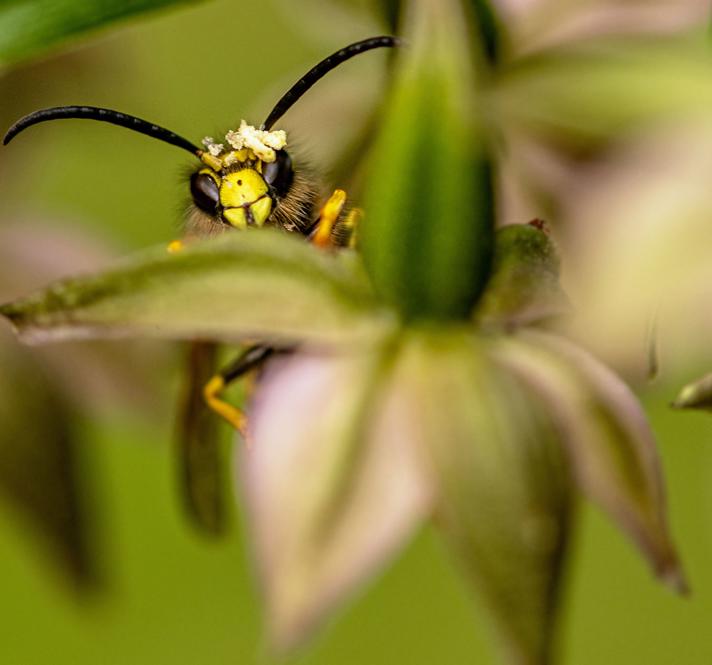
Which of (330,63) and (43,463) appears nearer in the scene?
(330,63)

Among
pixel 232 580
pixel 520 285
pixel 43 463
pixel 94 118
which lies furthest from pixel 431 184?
pixel 232 580

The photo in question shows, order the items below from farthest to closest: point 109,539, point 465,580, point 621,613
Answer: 1. point 621,613
2. point 109,539
3. point 465,580

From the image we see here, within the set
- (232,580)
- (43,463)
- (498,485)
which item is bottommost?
(232,580)

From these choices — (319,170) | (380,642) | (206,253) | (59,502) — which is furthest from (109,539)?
(380,642)

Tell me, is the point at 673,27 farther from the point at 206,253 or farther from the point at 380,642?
the point at 380,642

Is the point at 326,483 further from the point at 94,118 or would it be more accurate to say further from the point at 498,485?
the point at 94,118

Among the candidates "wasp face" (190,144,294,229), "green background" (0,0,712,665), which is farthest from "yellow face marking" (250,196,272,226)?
"green background" (0,0,712,665)

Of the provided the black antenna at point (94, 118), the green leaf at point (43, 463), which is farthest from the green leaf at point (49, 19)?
the green leaf at point (43, 463)

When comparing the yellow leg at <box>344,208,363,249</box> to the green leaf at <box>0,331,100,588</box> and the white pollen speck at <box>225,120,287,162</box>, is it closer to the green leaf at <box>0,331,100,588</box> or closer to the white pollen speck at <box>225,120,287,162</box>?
the white pollen speck at <box>225,120,287,162</box>
